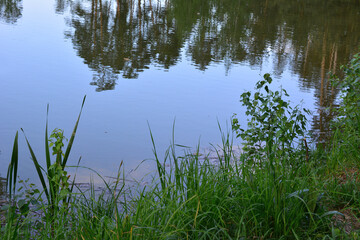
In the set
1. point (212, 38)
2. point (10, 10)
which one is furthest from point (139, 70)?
point (10, 10)

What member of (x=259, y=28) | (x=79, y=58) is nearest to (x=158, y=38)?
(x=79, y=58)

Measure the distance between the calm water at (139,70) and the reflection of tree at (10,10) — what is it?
82mm

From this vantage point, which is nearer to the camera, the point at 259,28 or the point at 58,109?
the point at 58,109

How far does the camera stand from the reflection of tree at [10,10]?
17.1 meters

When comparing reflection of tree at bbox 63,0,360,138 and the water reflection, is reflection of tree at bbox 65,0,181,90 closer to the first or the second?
reflection of tree at bbox 63,0,360,138

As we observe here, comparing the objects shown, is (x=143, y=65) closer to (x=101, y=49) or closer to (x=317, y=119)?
(x=101, y=49)

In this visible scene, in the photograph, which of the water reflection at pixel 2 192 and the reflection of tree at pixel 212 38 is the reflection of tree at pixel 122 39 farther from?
the water reflection at pixel 2 192

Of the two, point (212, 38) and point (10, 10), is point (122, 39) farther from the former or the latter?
point (10, 10)

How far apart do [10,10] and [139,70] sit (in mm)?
10240

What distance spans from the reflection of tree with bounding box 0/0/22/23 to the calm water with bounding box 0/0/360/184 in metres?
0.08

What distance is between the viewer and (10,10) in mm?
18922

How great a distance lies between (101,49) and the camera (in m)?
12.6

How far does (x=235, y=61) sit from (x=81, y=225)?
10844 mm

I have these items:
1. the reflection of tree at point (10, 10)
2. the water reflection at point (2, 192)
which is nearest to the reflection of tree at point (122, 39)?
the reflection of tree at point (10, 10)
